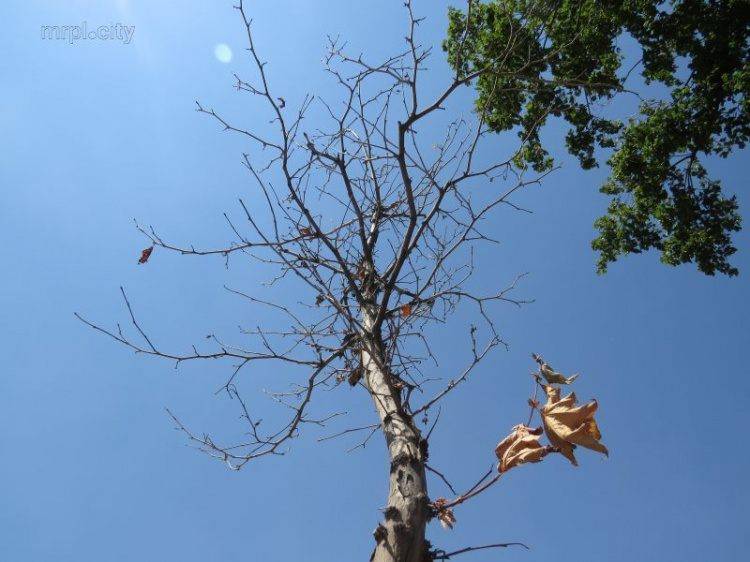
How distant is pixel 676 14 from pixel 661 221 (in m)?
2.61

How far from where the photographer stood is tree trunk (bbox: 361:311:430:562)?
1919 mm

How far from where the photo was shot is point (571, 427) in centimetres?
192

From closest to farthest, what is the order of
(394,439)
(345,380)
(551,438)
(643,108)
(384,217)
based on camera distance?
(551,438)
(394,439)
(345,380)
(384,217)
(643,108)

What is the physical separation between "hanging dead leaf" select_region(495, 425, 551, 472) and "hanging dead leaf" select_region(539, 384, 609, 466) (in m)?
0.05

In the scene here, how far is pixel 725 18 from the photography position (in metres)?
6.38

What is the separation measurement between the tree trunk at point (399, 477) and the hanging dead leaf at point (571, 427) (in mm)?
562

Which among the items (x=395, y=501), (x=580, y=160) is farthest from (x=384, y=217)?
(x=580, y=160)

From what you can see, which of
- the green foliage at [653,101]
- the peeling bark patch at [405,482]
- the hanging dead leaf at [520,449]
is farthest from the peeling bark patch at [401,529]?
the green foliage at [653,101]

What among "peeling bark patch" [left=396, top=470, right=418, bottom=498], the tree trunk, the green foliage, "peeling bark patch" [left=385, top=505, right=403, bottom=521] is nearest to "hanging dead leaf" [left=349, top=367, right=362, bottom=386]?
the tree trunk

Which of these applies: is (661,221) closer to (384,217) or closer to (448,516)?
(384,217)

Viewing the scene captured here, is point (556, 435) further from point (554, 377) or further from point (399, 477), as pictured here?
point (399, 477)

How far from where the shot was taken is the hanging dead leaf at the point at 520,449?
1.91 meters

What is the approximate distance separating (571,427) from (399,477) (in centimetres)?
71

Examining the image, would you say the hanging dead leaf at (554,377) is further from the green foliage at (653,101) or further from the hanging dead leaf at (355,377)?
the green foliage at (653,101)
